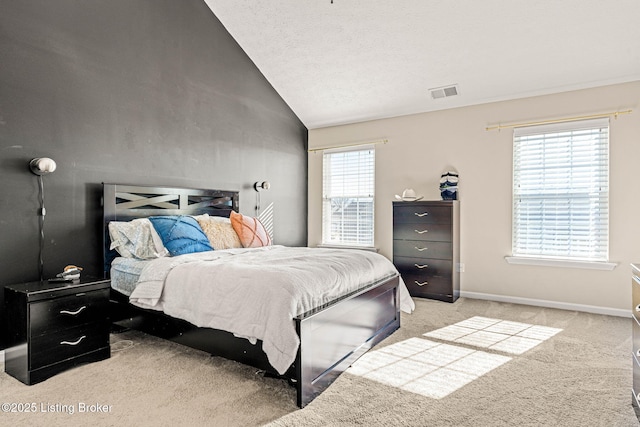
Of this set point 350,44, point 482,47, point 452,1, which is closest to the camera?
point 452,1

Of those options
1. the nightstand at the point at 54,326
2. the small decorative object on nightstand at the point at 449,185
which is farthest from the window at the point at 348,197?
the nightstand at the point at 54,326

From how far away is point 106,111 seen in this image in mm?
3279

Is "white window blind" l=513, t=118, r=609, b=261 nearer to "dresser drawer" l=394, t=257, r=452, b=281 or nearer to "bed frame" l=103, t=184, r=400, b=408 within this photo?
"dresser drawer" l=394, t=257, r=452, b=281

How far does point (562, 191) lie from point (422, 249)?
1.62 meters

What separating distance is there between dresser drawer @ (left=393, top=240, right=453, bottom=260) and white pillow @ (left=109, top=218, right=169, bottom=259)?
2.77m

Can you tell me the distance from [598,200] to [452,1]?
2.51m

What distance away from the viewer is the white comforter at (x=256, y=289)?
2.05 m

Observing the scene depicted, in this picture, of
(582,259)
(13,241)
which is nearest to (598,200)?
(582,259)

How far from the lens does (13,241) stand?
8.82 feet

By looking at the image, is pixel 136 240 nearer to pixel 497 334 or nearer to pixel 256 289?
pixel 256 289

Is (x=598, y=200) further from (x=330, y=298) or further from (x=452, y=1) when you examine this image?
(x=330, y=298)

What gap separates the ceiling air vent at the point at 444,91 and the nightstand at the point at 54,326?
4.00m

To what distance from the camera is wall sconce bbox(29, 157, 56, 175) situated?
8.95ft

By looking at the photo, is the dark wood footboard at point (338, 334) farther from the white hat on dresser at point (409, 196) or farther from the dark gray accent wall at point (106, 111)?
the dark gray accent wall at point (106, 111)
